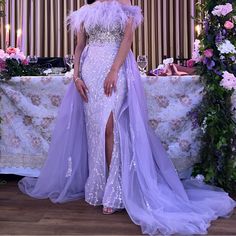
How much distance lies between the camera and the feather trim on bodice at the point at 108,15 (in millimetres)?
2195

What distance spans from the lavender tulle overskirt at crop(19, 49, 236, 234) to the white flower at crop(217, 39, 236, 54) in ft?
1.72

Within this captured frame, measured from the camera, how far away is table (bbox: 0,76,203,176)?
2590 millimetres

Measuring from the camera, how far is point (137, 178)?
214 cm

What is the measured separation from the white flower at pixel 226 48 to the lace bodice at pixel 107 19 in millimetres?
514

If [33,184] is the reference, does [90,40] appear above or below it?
above

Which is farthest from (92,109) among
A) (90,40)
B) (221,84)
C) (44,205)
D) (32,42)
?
(32,42)

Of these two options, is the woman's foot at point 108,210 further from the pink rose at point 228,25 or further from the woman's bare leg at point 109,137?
the pink rose at point 228,25

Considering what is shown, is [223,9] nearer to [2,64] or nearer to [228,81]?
[228,81]

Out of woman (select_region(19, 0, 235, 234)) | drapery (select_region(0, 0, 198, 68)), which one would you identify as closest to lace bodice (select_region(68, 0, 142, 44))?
woman (select_region(19, 0, 235, 234))

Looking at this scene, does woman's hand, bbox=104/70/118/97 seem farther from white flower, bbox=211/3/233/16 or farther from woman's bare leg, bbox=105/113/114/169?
white flower, bbox=211/3/233/16

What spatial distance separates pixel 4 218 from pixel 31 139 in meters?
0.82

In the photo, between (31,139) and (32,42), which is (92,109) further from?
(32,42)

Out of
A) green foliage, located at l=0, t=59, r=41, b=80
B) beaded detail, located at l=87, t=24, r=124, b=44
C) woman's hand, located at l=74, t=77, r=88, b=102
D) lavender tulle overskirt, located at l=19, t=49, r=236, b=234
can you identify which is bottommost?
lavender tulle overskirt, located at l=19, t=49, r=236, b=234

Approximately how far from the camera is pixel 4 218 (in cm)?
208
